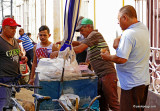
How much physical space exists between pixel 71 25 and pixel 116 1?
4457 mm

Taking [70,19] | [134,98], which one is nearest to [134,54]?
[134,98]

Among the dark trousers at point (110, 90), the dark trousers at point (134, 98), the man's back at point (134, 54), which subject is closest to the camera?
the man's back at point (134, 54)

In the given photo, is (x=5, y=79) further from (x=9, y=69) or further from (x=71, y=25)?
(x=71, y=25)

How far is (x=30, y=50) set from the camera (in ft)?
41.7

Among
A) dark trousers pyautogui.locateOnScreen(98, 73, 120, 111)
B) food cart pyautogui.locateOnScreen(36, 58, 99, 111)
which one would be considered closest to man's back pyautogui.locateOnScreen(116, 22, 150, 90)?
food cart pyautogui.locateOnScreen(36, 58, 99, 111)

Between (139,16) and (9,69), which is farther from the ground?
(139,16)

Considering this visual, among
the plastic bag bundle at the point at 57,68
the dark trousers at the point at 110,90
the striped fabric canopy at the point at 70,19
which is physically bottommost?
the dark trousers at the point at 110,90

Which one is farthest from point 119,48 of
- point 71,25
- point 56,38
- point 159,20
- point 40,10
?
point 40,10

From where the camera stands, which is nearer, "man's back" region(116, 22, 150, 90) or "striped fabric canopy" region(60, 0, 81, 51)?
"man's back" region(116, 22, 150, 90)

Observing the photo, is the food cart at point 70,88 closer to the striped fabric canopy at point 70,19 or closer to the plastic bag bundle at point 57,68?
the plastic bag bundle at point 57,68

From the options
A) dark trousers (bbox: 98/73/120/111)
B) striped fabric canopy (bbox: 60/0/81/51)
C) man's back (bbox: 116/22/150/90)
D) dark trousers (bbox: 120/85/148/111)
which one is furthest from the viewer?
dark trousers (bbox: 98/73/120/111)

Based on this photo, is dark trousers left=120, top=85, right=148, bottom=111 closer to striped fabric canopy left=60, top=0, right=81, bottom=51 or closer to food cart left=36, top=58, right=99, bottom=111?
food cart left=36, top=58, right=99, bottom=111

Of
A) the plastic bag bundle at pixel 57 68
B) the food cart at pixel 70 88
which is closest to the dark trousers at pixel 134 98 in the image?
the food cart at pixel 70 88

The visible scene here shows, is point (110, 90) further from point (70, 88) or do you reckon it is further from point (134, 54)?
point (134, 54)
